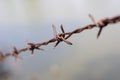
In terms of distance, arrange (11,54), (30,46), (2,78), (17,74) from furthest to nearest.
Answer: (17,74), (2,78), (11,54), (30,46)

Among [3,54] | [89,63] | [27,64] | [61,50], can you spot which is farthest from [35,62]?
[3,54]

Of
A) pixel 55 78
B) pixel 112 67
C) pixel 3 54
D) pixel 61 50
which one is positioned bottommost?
pixel 112 67

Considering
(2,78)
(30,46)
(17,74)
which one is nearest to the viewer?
(30,46)

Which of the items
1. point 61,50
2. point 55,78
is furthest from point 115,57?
point 55,78

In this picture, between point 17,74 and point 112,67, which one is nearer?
point 17,74

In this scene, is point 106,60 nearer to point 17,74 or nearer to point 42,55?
point 42,55

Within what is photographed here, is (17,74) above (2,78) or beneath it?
beneath

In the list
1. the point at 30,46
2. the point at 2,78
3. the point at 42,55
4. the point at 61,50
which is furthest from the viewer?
the point at 61,50

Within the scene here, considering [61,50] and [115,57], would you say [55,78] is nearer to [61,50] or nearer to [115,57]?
[61,50]

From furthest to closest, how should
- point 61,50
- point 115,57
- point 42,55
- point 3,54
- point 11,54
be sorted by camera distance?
point 115,57 < point 61,50 < point 42,55 < point 3,54 < point 11,54
